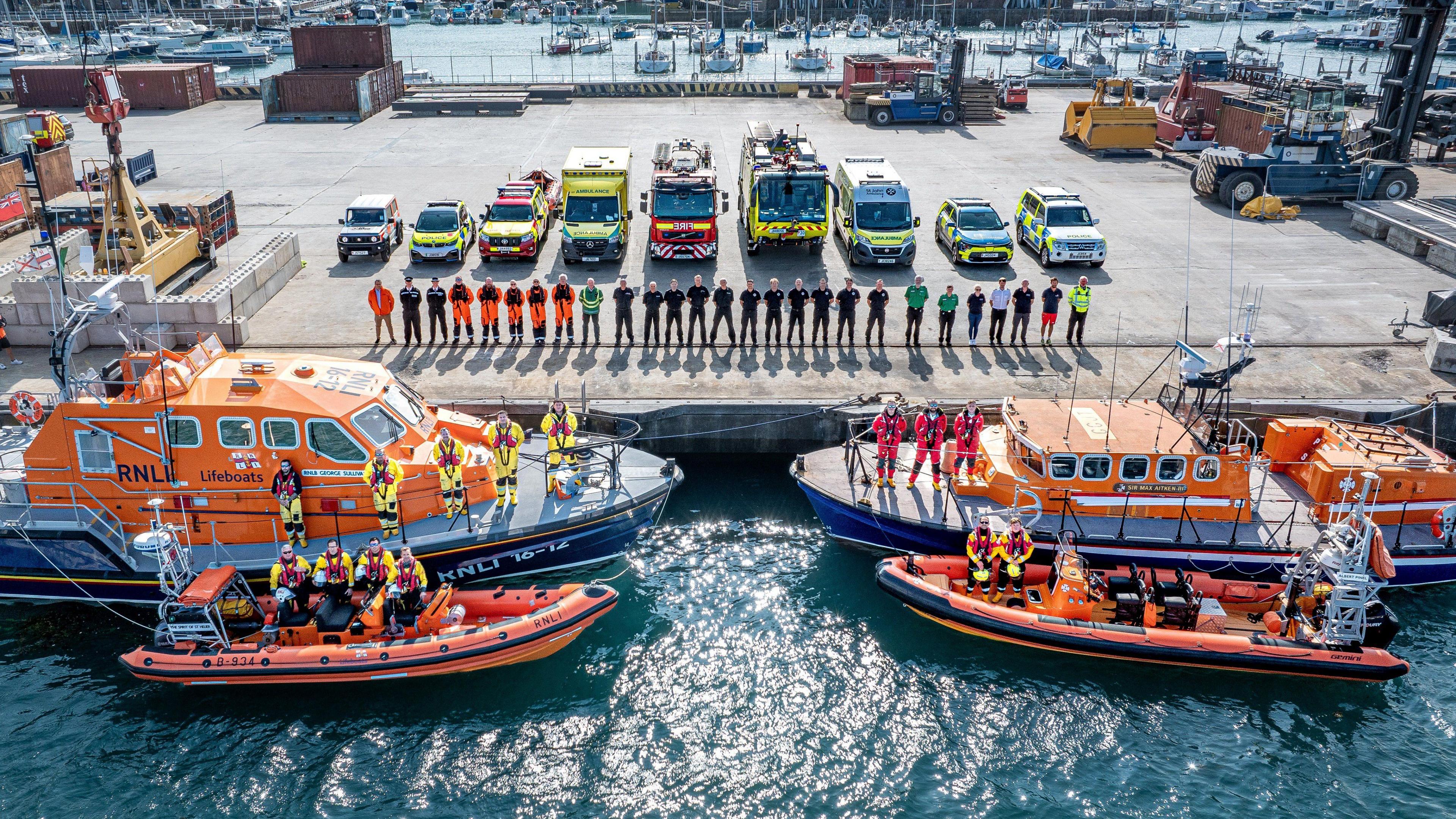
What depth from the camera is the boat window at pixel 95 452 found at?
12.7 metres

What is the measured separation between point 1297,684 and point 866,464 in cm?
635

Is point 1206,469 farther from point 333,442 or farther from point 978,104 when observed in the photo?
point 978,104

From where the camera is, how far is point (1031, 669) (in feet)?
41.7

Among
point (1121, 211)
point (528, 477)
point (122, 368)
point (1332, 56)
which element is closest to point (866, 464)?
point (528, 477)

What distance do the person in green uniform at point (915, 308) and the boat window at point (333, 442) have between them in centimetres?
1069

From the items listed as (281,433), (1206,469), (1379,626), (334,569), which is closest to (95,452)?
(281,433)

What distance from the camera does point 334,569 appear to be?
12.2m

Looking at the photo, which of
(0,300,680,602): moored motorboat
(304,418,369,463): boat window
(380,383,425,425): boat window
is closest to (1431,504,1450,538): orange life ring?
(0,300,680,602): moored motorboat

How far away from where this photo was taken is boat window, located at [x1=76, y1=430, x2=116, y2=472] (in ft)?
41.6

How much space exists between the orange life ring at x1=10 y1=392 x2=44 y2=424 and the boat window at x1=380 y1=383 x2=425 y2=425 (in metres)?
5.37

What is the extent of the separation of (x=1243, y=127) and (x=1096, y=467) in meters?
29.6

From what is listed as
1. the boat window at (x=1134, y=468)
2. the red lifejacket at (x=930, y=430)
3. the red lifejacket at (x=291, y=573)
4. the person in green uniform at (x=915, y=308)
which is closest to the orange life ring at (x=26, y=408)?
the red lifejacket at (x=291, y=573)

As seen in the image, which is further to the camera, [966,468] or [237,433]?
[966,468]

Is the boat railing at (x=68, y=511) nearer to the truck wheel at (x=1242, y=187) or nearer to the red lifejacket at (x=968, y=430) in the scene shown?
the red lifejacket at (x=968, y=430)
